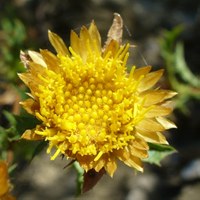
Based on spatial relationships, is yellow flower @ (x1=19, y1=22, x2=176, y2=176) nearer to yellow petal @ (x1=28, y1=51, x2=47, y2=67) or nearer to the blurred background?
yellow petal @ (x1=28, y1=51, x2=47, y2=67)

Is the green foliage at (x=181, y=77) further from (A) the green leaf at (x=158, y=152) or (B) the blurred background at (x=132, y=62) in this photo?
(A) the green leaf at (x=158, y=152)

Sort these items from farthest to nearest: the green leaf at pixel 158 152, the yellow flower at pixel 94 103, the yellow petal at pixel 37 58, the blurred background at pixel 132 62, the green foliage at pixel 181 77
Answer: the blurred background at pixel 132 62 < the green foliage at pixel 181 77 < the green leaf at pixel 158 152 < the yellow petal at pixel 37 58 < the yellow flower at pixel 94 103

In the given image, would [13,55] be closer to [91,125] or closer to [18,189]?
[18,189]

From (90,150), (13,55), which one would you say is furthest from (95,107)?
(13,55)

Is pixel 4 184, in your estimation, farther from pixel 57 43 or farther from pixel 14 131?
pixel 57 43

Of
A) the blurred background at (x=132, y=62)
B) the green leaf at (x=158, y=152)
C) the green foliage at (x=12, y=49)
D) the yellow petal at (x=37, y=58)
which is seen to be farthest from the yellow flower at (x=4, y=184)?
the green foliage at (x=12, y=49)

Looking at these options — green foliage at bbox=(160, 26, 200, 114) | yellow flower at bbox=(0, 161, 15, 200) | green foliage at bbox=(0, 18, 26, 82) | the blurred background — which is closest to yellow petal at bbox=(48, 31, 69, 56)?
yellow flower at bbox=(0, 161, 15, 200)

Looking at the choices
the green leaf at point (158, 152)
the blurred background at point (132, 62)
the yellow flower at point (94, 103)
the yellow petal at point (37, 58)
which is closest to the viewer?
the yellow flower at point (94, 103)
